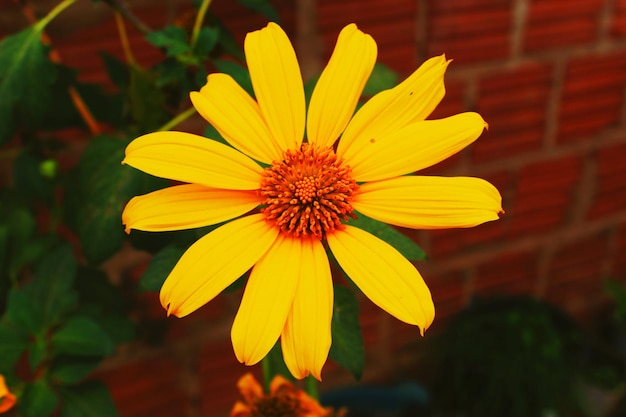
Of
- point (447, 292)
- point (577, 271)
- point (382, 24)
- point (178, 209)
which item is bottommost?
point (178, 209)

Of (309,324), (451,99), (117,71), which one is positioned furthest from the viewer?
(451,99)

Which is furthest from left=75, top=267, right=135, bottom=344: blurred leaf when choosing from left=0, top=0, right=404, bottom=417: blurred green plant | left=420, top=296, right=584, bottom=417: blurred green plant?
left=420, top=296, right=584, bottom=417: blurred green plant

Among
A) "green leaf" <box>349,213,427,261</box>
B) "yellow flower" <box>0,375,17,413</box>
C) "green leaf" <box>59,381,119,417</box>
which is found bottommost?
"yellow flower" <box>0,375,17,413</box>

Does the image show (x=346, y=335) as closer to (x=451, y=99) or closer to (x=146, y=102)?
(x=146, y=102)

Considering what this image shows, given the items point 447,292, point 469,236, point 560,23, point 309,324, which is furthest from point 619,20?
point 309,324

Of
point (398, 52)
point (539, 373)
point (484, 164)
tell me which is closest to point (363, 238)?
point (398, 52)

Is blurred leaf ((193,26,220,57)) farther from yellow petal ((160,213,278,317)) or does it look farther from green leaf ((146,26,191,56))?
yellow petal ((160,213,278,317))

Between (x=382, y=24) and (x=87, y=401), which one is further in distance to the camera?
(x=382, y=24)

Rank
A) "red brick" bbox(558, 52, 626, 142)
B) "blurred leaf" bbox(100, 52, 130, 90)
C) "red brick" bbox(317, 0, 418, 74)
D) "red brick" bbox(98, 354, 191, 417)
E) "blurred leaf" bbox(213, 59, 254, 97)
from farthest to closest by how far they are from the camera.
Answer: "red brick" bbox(558, 52, 626, 142)
"red brick" bbox(98, 354, 191, 417)
"red brick" bbox(317, 0, 418, 74)
"blurred leaf" bbox(100, 52, 130, 90)
"blurred leaf" bbox(213, 59, 254, 97)
